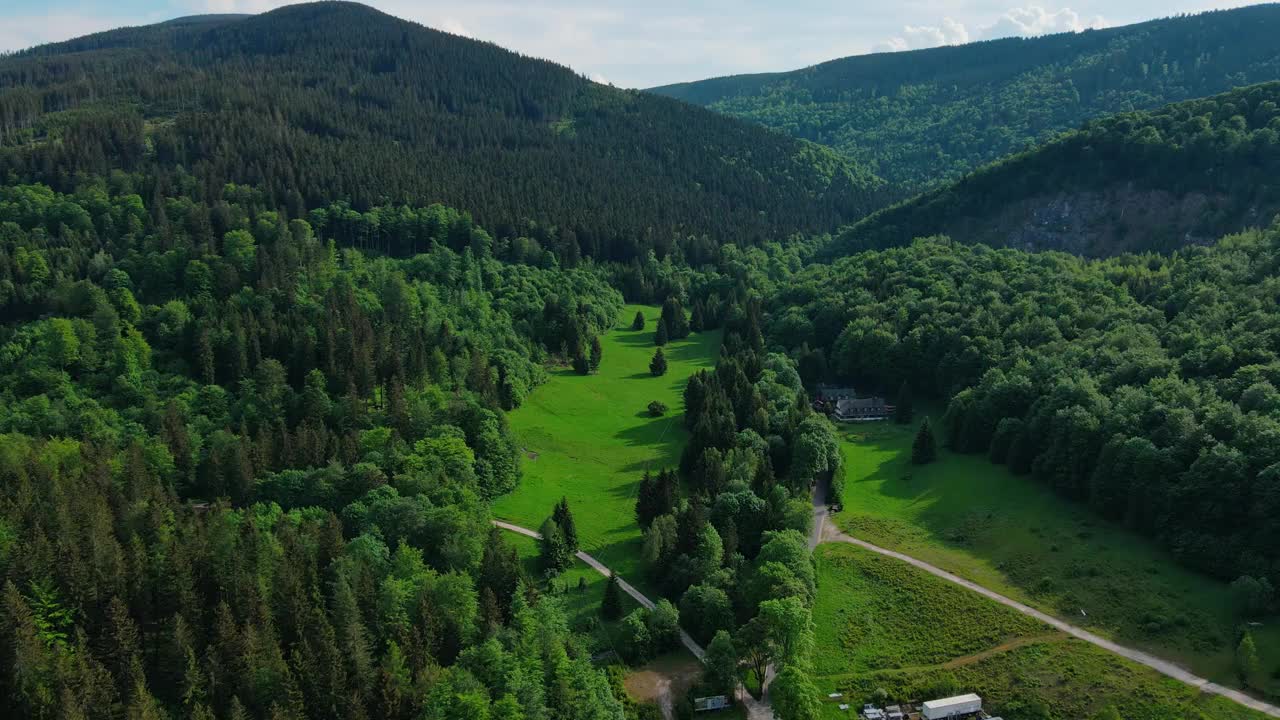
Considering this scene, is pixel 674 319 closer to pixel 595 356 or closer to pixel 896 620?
pixel 595 356

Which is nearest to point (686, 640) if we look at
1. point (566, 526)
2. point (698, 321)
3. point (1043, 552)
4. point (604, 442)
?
point (566, 526)

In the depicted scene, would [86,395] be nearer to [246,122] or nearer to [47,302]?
[47,302]

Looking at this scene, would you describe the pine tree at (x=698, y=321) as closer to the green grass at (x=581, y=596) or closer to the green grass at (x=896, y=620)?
the green grass at (x=581, y=596)

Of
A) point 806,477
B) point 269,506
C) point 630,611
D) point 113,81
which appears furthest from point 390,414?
→ point 113,81

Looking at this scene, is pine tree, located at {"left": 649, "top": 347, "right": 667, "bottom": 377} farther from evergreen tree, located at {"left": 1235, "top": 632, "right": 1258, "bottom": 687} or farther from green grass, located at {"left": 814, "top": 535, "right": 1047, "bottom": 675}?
evergreen tree, located at {"left": 1235, "top": 632, "right": 1258, "bottom": 687}

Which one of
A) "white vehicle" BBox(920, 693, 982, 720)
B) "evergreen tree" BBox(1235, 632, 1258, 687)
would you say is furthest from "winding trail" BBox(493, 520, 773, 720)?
"evergreen tree" BBox(1235, 632, 1258, 687)

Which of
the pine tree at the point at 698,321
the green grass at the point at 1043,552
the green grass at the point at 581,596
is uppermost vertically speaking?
the pine tree at the point at 698,321

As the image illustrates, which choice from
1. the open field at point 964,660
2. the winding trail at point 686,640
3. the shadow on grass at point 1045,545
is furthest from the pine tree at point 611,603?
the shadow on grass at point 1045,545
